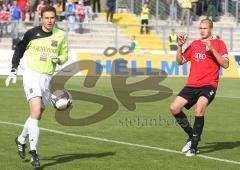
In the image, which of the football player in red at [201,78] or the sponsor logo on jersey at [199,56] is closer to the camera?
the football player in red at [201,78]

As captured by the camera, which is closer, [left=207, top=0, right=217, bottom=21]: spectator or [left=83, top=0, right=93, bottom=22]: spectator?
[left=83, top=0, right=93, bottom=22]: spectator

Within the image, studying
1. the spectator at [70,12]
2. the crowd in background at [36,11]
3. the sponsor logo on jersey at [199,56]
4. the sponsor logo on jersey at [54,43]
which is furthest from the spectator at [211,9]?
the sponsor logo on jersey at [54,43]

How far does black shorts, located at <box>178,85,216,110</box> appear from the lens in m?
11.4

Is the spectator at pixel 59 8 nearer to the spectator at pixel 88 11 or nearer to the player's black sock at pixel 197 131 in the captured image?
the spectator at pixel 88 11

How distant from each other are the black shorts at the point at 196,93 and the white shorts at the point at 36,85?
2502mm

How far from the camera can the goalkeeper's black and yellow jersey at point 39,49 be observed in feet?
34.0

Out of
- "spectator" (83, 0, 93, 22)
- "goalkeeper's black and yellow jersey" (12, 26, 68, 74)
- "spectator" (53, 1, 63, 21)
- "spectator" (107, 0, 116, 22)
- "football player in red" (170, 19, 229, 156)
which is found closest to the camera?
"goalkeeper's black and yellow jersey" (12, 26, 68, 74)

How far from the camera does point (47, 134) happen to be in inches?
538

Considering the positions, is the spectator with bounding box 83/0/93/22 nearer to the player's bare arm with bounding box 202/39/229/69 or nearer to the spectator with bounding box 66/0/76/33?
the spectator with bounding box 66/0/76/33

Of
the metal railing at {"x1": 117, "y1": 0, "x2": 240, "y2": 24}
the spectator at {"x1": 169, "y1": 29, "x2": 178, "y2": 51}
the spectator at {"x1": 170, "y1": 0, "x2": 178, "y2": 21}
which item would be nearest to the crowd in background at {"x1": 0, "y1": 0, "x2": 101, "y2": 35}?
the metal railing at {"x1": 117, "y1": 0, "x2": 240, "y2": 24}

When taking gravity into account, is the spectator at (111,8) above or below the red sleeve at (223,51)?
below

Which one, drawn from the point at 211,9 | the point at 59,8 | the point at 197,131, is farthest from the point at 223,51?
the point at 211,9

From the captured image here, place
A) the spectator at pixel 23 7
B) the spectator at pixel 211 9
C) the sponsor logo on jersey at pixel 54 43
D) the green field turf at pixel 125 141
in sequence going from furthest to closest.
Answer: the spectator at pixel 211 9 → the spectator at pixel 23 7 → the green field turf at pixel 125 141 → the sponsor logo on jersey at pixel 54 43

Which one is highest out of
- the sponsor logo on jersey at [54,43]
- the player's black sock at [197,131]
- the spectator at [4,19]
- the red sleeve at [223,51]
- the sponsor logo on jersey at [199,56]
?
the sponsor logo on jersey at [54,43]
